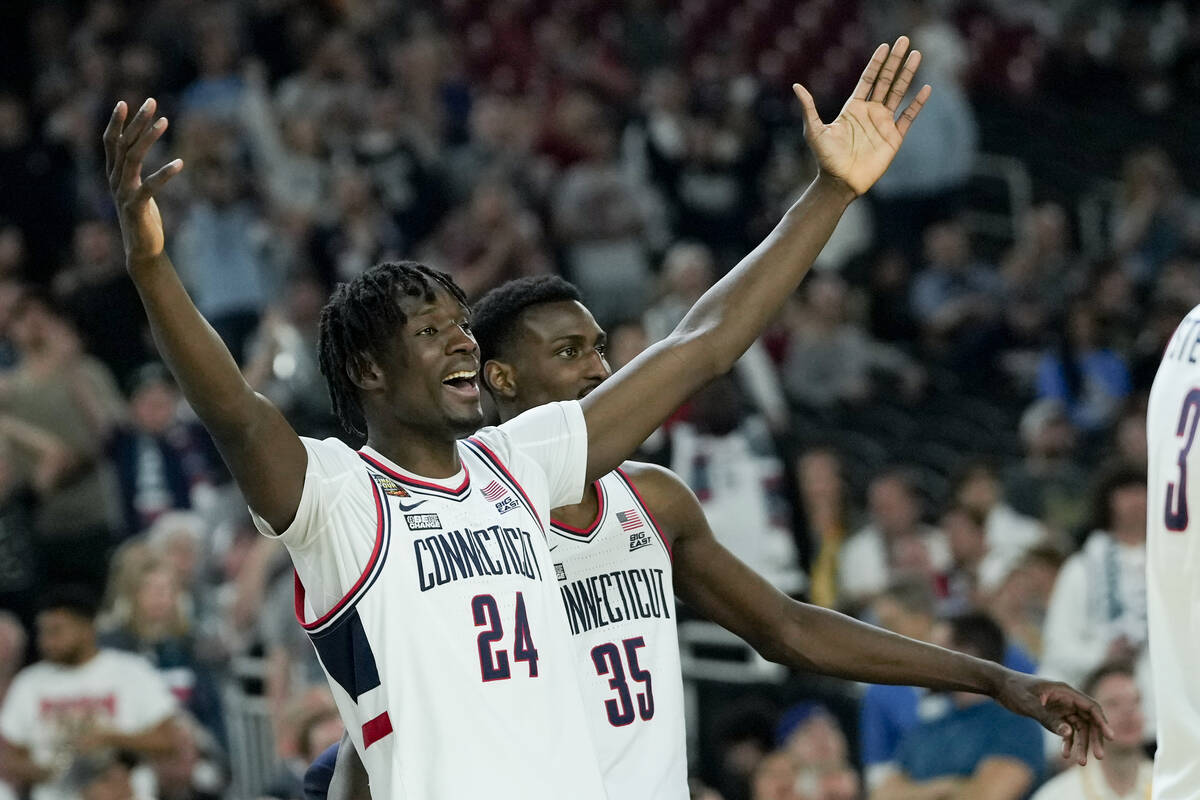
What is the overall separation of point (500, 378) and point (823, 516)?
5.55 metres

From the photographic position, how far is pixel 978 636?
7469 mm

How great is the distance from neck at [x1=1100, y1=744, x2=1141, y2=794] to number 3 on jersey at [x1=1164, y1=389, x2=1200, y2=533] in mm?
3034

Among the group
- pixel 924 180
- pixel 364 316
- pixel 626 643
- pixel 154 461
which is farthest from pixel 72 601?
pixel 924 180

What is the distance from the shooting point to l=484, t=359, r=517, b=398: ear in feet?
16.0

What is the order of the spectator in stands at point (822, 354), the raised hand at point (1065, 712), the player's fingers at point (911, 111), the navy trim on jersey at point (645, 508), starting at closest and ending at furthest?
1. the player's fingers at point (911, 111)
2. the raised hand at point (1065, 712)
3. the navy trim on jersey at point (645, 508)
4. the spectator in stands at point (822, 354)

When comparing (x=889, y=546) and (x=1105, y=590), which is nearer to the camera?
(x=1105, y=590)

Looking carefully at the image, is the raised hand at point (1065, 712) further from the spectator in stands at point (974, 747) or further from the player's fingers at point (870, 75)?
the spectator in stands at point (974, 747)

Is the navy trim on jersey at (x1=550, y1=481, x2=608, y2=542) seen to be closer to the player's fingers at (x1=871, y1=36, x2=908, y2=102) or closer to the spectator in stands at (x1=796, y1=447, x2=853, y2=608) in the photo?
the player's fingers at (x1=871, y1=36, x2=908, y2=102)

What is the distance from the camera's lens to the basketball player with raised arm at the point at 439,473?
353cm

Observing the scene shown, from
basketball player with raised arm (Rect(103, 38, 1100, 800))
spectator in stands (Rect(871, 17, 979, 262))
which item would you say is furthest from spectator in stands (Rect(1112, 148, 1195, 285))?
basketball player with raised arm (Rect(103, 38, 1100, 800))

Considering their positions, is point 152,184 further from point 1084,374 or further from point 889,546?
point 1084,374

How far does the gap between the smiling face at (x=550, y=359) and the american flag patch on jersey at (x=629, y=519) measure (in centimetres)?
33

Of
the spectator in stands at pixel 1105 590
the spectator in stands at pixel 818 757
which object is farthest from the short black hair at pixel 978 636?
the spectator in stands at pixel 1105 590

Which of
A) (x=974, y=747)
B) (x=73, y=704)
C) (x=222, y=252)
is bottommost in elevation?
(x=974, y=747)
